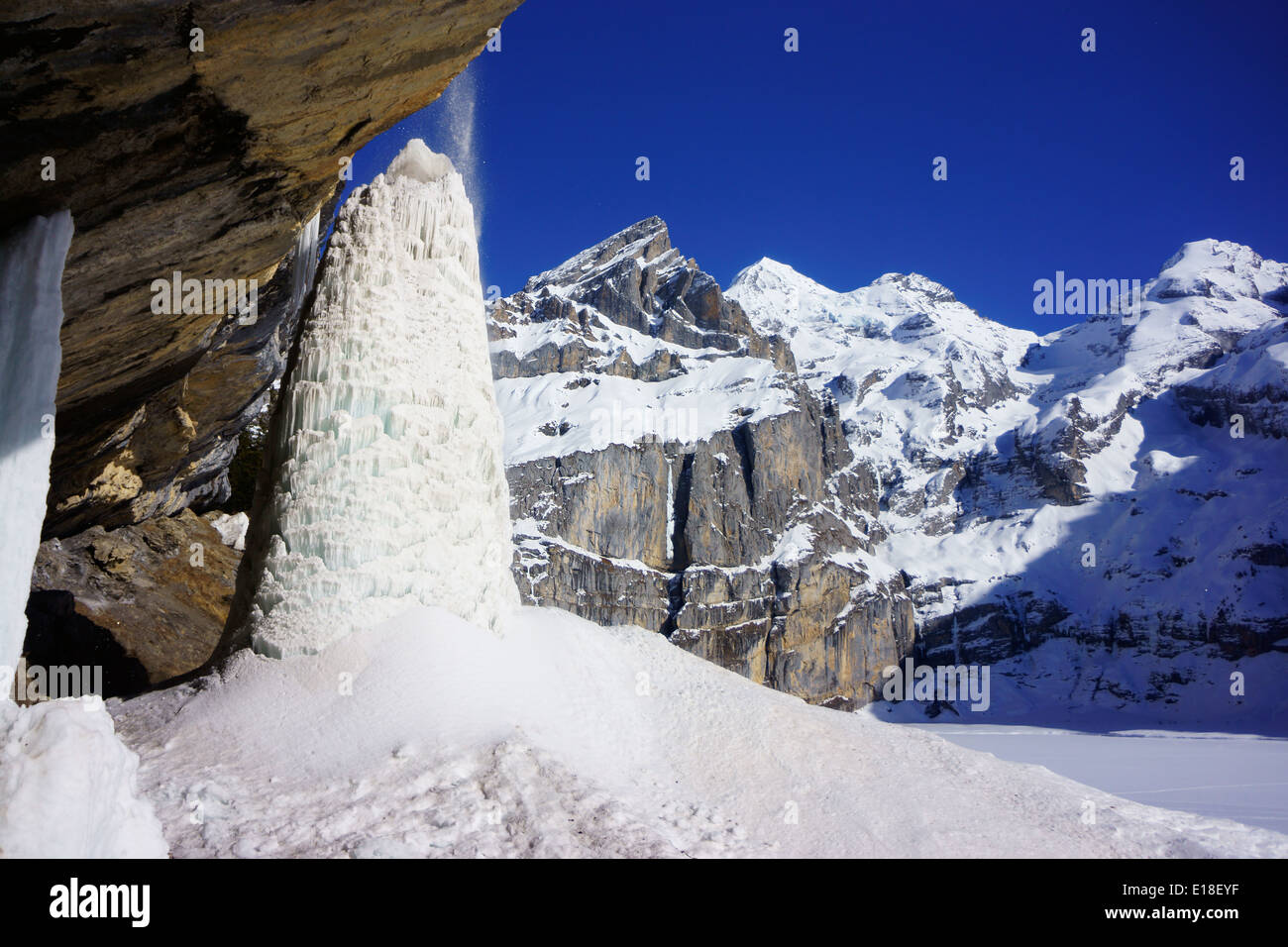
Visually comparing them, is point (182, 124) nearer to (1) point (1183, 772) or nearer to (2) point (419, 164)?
(2) point (419, 164)

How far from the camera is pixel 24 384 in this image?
6.58 meters

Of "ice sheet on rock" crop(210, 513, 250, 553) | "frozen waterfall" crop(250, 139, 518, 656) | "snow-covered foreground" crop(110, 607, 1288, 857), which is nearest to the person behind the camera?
"snow-covered foreground" crop(110, 607, 1288, 857)

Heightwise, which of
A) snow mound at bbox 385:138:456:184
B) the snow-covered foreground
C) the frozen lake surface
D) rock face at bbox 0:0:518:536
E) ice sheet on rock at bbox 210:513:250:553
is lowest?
the frozen lake surface

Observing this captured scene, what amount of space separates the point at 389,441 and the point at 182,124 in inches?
122

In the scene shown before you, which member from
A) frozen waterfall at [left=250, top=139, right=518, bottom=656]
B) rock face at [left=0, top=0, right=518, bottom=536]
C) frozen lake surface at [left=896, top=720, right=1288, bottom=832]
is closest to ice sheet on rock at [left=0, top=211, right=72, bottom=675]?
rock face at [left=0, top=0, right=518, bottom=536]

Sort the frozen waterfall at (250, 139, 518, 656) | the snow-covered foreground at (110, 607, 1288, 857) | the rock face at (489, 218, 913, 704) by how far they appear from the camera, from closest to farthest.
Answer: the snow-covered foreground at (110, 607, 1288, 857) → the frozen waterfall at (250, 139, 518, 656) → the rock face at (489, 218, 913, 704)

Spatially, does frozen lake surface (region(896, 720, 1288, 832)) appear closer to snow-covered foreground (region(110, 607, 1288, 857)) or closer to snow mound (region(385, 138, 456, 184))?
snow-covered foreground (region(110, 607, 1288, 857))

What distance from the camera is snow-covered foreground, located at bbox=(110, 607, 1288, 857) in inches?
234

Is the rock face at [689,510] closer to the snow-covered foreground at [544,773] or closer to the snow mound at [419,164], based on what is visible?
the snow mound at [419,164]

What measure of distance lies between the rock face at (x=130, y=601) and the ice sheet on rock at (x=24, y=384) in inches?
192

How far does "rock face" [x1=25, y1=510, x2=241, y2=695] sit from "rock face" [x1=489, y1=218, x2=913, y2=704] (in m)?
115

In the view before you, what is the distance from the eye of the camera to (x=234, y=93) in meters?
6.36

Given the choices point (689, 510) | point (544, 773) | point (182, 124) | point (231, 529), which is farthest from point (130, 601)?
point (689, 510)
